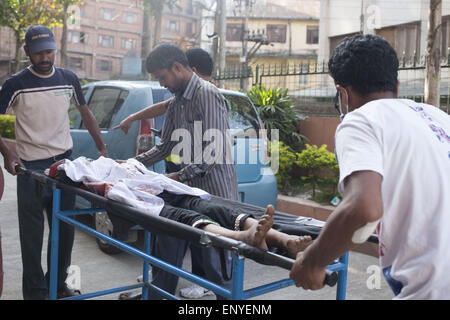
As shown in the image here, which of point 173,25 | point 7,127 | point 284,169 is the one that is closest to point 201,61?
point 284,169

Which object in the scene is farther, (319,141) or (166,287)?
(319,141)

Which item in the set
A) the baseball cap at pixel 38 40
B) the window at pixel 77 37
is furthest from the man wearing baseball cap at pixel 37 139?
the window at pixel 77 37

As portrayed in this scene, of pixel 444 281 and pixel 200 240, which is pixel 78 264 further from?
pixel 444 281

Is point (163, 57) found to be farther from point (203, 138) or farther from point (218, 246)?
point (218, 246)

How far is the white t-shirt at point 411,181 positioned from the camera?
1441 mm

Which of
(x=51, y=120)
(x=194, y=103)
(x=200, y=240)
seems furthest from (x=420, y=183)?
(x=51, y=120)

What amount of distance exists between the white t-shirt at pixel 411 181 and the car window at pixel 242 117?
346cm

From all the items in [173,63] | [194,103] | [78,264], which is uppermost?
[173,63]

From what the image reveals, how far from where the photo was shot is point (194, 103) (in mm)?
3145

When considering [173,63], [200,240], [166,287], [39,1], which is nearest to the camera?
[200,240]

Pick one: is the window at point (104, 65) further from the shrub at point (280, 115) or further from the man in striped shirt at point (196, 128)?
the man in striped shirt at point (196, 128)

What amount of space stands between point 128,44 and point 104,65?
3689 millimetres

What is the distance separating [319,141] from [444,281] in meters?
6.47

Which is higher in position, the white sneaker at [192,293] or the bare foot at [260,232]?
the bare foot at [260,232]
